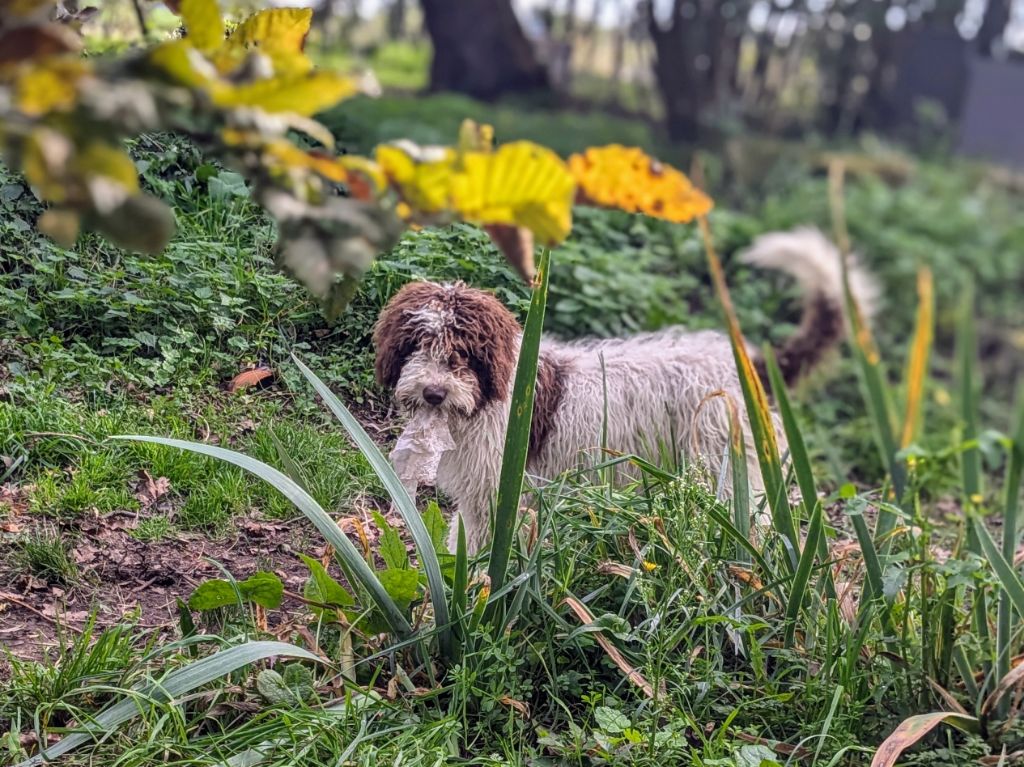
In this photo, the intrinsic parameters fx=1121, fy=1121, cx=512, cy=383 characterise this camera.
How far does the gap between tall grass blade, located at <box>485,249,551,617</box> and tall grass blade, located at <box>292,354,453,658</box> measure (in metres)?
0.14

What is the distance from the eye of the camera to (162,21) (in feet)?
11.4

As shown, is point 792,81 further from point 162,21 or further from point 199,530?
point 199,530

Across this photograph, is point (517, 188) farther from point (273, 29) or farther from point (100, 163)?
point (273, 29)

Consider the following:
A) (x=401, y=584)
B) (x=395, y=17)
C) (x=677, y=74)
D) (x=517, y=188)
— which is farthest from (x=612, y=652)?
(x=395, y=17)

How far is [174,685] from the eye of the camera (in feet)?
7.23

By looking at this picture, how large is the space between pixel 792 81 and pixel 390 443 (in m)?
11.6

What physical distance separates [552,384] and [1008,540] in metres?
1.11

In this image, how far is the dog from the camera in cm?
258

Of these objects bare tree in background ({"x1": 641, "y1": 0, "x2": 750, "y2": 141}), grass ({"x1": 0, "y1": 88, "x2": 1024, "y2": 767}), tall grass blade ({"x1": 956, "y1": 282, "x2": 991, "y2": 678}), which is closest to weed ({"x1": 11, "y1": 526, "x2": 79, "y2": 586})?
grass ({"x1": 0, "y1": 88, "x2": 1024, "y2": 767})

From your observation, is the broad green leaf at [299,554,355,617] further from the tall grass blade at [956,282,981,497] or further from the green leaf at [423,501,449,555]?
the tall grass blade at [956,282,981,497]

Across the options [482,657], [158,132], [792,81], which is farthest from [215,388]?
[792,81]

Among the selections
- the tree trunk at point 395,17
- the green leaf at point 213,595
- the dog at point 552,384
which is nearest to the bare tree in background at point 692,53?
the tree trunk at point 395,17

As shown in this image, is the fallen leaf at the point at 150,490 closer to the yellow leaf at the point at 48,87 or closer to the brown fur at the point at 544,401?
the brown fur at the point at 544,401

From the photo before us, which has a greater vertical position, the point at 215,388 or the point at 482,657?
the point at 215,388
